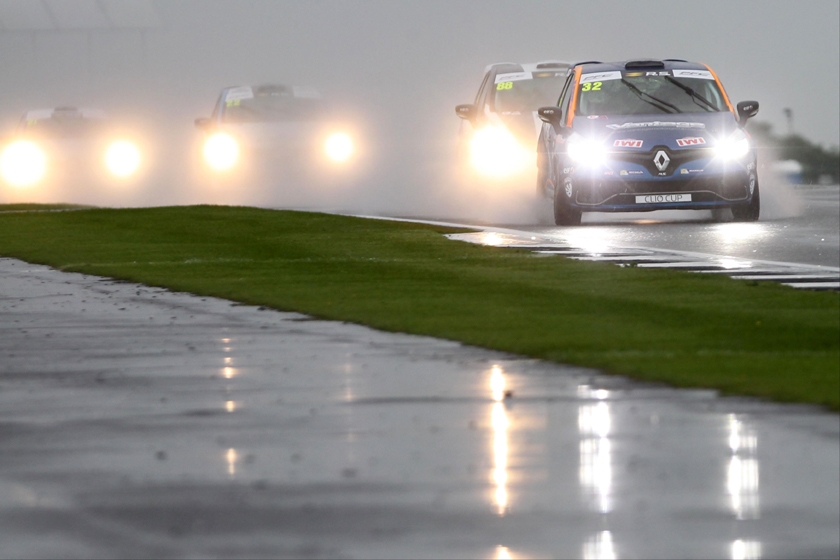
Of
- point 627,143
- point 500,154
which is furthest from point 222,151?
point 627,143

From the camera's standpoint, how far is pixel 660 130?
60.5 ft

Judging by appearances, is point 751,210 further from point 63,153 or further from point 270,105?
point 63,153

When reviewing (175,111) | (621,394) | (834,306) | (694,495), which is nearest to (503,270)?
(834,306)

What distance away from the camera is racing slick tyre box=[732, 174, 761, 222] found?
1925cm

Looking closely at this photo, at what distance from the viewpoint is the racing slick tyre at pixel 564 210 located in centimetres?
1905

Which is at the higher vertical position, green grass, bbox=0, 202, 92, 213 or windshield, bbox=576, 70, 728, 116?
windshield, bbox=576, 70, 728, 116

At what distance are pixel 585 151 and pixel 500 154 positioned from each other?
448 cm

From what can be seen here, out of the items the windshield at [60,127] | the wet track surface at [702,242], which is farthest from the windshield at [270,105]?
the wet track surface at [702,242]

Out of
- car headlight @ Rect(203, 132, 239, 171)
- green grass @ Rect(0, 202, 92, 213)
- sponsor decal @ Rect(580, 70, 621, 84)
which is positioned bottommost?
green grass @ Rect(0, 202, 92, 213)

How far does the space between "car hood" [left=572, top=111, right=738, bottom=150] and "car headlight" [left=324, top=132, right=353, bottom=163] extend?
9690mm

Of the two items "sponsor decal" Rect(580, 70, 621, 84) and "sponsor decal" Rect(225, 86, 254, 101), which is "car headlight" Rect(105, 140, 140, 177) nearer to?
"sponsor decal" Rect(225, 86, 254, 101)

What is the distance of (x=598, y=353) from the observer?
8.80 metres

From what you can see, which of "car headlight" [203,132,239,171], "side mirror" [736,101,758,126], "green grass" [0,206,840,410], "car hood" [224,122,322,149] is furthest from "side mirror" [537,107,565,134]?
"car headlight" [203,132,239,171]

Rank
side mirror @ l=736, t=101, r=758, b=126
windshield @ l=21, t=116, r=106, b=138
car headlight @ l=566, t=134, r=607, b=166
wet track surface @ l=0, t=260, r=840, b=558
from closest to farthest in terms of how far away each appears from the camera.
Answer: wet track surface @ l=0, t=260, r=840, b=558, car headlight @ l=566, t=134, r=607, b=166, side mirror @ l=736, t=101, r=758, b=126, windshield @ l=21, t=116, r=106, b=138
